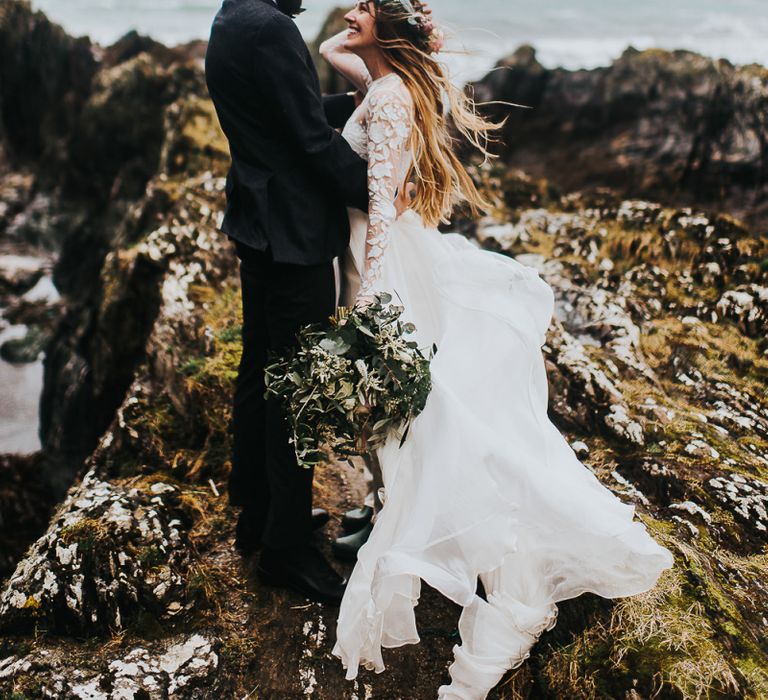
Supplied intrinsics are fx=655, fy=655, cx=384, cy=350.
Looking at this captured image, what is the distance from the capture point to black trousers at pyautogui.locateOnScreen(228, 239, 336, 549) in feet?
9.17

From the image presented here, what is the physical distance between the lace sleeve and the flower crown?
0.89 ft

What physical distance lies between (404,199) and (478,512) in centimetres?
140

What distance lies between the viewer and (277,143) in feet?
8.70

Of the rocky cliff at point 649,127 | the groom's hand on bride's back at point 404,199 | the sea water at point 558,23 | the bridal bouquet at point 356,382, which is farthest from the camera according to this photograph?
the sea water at point 558,23

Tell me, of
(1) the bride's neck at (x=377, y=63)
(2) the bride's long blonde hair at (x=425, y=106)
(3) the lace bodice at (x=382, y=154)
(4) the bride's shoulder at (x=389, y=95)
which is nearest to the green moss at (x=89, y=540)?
(3) the lace bodice at (x=382, y=154)

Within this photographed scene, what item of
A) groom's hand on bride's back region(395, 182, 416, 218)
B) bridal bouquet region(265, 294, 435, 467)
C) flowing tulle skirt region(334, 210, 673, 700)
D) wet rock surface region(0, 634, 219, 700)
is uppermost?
groom's hand on bride's back region(395, 182, 416, 218)

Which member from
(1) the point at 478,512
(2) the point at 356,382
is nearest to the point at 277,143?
(2) the point at 356,382

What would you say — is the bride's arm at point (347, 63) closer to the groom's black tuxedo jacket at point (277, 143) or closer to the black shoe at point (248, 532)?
the groom's black tuxedo jacket at point (277, 143)

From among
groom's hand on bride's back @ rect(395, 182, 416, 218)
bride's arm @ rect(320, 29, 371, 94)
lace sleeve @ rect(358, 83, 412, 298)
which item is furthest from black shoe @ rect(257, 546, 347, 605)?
bride's arm @ rect(320, 29, 371, 94)

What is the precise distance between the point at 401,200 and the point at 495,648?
73.9 inches

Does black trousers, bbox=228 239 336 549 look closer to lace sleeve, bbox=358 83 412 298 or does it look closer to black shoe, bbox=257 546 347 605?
black shoe, bbox=257 546 347 605

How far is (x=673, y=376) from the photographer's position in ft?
14.1

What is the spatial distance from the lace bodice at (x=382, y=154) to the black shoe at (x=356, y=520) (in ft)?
4.76

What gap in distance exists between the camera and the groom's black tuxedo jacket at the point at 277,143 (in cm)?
247
